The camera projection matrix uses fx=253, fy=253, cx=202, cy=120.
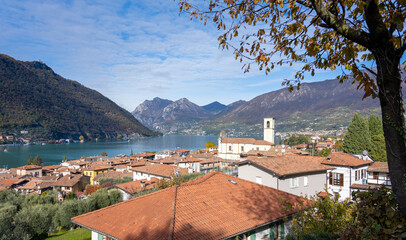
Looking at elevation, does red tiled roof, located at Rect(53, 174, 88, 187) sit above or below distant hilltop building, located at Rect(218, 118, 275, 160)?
below

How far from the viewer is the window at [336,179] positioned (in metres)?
19.8

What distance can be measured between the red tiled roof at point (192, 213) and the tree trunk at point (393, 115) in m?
4.42

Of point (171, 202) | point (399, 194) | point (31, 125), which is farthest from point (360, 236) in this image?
point (31, 125)

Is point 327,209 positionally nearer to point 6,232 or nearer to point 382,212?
point 382,212

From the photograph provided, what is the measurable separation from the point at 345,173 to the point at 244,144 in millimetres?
43503

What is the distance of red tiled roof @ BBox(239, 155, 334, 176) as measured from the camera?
54.0 feet

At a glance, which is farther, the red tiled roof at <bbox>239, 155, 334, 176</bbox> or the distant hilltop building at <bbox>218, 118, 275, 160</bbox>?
the distant hilltop building at <bbox>218, 118, 275, 160</bbox>

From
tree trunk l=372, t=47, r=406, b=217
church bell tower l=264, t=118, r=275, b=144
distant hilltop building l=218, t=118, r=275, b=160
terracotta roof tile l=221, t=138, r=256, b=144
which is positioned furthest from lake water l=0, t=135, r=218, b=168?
tree trunk l=372, t=47, r=406, b=217

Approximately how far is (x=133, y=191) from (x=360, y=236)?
23358 mm

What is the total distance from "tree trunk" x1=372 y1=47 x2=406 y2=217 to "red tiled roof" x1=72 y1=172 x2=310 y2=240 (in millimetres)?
4423

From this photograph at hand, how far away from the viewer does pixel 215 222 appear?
316 inches

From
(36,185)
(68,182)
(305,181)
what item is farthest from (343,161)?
(36,185)

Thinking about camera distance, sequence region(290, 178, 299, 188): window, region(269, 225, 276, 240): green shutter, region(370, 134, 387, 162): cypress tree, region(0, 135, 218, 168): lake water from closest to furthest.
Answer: region(269, 225, 276, 240): green shutter, region(290, 178, 299, 188): window, region(370, 134, 387, 162): cypress tree, region(0, 135, 218, 168): lake water

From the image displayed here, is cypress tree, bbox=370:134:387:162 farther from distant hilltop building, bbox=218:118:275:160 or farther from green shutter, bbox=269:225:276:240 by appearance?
distant hilltop building, bbox=218:118:275:160
